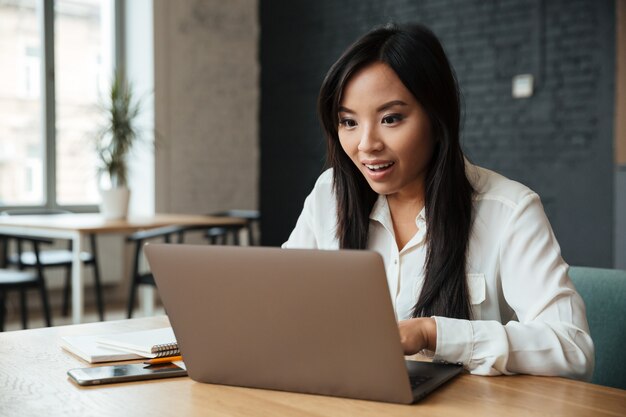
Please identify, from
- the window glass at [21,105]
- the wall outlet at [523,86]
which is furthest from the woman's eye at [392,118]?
the window glass at [21,105]

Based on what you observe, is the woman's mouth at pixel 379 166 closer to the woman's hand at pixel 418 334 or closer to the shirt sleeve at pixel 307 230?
the shirt sleeve at pixel 307 230

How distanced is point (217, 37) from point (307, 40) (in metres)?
0.83

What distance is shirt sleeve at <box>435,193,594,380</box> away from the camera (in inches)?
43.1

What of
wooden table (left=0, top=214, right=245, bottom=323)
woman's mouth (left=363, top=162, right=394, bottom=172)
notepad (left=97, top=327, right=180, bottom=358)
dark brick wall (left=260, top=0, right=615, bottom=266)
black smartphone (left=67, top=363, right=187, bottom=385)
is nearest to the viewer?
black smartphone (left=67, top=363, right=187, bottom=385)

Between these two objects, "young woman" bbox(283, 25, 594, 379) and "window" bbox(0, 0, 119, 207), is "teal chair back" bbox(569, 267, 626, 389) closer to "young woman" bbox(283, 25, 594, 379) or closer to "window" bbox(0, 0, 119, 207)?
"young woman" bbox(283, 25, 594, 379)

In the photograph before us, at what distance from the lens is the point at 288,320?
0.93m

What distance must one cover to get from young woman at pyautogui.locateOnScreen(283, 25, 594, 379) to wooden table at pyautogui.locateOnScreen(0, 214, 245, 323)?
8.25 feet

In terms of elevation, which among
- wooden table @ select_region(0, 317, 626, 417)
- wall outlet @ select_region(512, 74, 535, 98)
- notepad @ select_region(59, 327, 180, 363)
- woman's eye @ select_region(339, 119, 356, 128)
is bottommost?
wooden table @ select_region(0, 317, 626, 417)

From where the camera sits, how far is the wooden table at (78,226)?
3.75m

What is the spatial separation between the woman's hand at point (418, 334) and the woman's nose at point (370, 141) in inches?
15.3

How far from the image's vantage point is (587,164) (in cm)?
483

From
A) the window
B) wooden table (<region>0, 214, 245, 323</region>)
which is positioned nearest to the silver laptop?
wooden table (<region>0, 214, 245, 323</region>)

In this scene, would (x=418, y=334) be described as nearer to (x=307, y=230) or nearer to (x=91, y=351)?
(x=91, y=351)

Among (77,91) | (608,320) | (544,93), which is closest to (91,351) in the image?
(608,320)
